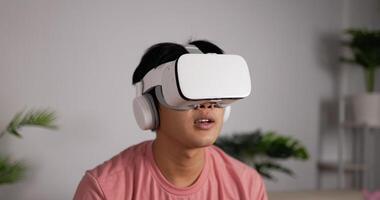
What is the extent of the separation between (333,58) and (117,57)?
1.56m

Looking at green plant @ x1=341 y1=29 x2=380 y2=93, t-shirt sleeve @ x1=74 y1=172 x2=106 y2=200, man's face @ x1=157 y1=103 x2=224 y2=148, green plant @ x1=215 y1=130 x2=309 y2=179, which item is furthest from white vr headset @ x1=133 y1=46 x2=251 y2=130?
green plant @ x1=341 y1=29 x2=380 y2=93

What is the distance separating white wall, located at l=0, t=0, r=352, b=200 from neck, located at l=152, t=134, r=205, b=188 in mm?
1087

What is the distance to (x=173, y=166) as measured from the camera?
1.50 meters

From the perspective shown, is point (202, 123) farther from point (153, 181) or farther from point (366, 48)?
point (366, 48)

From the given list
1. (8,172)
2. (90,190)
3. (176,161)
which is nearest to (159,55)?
(176,161)

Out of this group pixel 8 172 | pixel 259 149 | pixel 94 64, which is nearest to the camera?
pixel 8 172

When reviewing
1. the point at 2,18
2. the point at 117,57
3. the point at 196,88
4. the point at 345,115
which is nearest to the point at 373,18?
the point at 345,115

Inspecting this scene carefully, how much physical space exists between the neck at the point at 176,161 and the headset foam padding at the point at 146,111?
7 cm

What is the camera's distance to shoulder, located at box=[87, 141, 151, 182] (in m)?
1.43

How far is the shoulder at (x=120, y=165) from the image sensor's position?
4.70 ft

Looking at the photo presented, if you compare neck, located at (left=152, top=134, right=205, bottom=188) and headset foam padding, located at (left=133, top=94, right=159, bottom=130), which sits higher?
headset foam padding, located at (left=133, top=94, right=159, bottom=130)

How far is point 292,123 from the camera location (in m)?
3.32

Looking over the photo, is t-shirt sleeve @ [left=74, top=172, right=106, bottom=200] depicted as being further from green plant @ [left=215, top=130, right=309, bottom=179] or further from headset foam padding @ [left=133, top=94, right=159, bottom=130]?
green plant @ [left=215, top=130, right=309, bottom=179]

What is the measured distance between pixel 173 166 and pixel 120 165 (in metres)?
0.15
